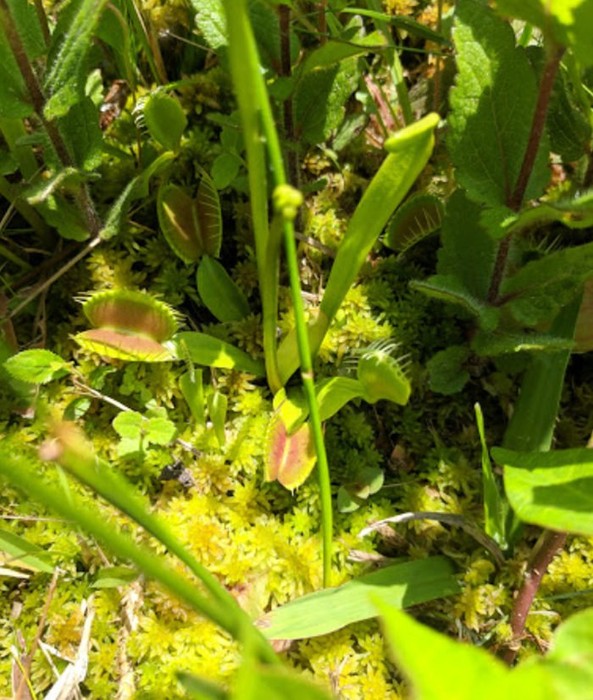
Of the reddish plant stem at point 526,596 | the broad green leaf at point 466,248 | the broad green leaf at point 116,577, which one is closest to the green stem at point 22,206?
the broad green leaf at point 116,577

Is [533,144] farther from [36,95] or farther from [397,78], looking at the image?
[36,95]

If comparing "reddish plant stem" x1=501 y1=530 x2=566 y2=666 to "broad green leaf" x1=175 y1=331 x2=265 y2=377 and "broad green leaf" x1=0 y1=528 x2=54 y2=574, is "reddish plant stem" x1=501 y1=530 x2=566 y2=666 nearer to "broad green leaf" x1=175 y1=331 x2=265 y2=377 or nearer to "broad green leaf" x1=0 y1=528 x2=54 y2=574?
"broad green leaf" x1=175 y1=331 x2=265 y2=377

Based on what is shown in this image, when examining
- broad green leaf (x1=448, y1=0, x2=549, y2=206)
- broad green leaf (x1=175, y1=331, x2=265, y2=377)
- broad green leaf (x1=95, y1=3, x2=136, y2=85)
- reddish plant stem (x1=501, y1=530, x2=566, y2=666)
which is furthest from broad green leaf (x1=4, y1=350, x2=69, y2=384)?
reddish plant stem (x1=501, y1=530, x2=566, y2=666)

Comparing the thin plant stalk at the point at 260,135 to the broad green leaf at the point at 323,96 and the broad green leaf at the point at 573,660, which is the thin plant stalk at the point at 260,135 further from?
the broad green leaf at the point at 573,660

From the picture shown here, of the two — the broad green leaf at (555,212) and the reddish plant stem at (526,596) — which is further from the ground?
the broad green leaf at (555,212)

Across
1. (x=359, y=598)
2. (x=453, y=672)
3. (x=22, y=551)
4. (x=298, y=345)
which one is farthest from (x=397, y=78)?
(x=453, y=672)
